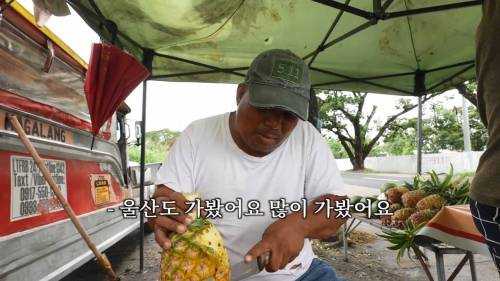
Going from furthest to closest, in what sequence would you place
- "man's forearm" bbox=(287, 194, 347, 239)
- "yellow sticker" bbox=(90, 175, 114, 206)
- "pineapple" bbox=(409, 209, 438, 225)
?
"yellow sticker" bbox=(90, 175, 114, 206) < "pineapple" bbox=(409, 209, 438, 225) < "man's forearm" bbox=(287, 194, 347, 239)

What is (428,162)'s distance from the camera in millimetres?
28438

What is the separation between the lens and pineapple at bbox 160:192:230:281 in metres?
1.30

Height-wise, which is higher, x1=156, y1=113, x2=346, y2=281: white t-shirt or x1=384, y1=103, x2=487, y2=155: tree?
x1=384, y1=103, x2=487, y2=155: tree

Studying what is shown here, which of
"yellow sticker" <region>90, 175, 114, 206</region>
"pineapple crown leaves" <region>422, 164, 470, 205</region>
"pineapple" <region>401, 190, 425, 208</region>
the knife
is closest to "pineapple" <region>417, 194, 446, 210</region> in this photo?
"pineapple crown leaves" <region>422, 164, 470, 205</region>

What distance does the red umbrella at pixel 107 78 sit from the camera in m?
3.31

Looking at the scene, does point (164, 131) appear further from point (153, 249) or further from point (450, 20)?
point (450, 20)

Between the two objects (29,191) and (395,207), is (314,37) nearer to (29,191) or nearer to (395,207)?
(395,207)

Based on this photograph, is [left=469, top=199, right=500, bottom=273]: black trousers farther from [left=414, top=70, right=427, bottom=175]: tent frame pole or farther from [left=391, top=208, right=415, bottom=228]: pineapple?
[left=414, top=70, right=427, bottom=175]: tent frame pole

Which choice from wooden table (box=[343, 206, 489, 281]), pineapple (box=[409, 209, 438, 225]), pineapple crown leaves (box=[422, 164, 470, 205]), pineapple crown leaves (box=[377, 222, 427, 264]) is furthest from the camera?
pineapple crown leaves (box=[422, 164, 470, 205])

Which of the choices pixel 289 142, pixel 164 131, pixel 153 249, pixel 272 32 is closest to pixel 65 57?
pixel 272 32

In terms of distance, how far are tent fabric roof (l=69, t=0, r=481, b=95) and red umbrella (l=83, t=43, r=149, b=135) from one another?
26cm

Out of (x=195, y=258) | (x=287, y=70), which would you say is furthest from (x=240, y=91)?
(x=195, y=258)

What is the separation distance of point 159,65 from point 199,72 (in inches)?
Result: 21.0

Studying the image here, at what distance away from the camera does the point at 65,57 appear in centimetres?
352
